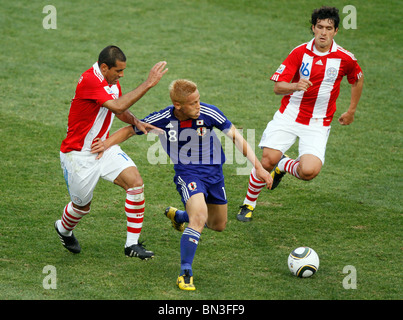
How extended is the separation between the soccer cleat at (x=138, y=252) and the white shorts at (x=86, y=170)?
70 cm

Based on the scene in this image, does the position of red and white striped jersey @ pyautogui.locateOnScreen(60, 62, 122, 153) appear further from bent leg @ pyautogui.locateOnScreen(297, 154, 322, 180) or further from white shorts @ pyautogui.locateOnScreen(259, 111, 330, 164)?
bent leg @ pyautogui.locateOnScreen(297, 154, 322, 180)

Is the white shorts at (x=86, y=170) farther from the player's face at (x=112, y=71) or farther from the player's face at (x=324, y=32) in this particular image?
the player's face at (x=324, y=32)

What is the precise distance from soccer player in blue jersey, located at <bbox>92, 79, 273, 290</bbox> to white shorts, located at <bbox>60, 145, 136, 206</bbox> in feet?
0.41

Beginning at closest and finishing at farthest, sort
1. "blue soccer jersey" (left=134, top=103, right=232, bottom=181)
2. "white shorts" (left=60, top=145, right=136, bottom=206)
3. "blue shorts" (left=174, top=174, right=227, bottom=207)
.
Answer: "blue shorts" (left=174, top=174, right=227, bottom=207) → "blue soccer jersey" (left=134, top=103, right=232, bottom=181) → "white shorts" (left=60, top=145, right=136, bottom=206)

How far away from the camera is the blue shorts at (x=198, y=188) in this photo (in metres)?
6.33

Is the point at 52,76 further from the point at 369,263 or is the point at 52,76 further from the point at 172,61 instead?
the point at 369,263

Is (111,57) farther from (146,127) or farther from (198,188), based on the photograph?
(198,188)

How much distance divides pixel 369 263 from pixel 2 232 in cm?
418

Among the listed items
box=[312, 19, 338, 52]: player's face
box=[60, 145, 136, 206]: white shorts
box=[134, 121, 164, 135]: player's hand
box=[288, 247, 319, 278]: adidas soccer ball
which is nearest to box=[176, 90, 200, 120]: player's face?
box=[134, 121, 164, 135]: player's hand

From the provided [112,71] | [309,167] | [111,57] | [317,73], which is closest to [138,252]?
[112,71]

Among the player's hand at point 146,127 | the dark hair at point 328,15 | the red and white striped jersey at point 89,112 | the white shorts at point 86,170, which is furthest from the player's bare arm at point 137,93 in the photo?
the dark hair at point 328,15

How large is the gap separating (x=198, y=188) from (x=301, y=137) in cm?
222

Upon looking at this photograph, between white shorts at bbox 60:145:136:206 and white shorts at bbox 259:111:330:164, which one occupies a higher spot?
white shorts at bbox 259:111:330:164

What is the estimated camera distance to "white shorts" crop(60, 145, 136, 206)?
653cm
